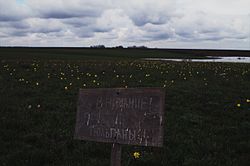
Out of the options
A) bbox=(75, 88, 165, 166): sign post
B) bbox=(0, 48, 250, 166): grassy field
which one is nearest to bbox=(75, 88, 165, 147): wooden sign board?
bbox=(75, 88, 165, 166): sign post

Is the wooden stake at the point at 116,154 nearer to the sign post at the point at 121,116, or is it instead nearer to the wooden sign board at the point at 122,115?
the sign post at the point at 121,116

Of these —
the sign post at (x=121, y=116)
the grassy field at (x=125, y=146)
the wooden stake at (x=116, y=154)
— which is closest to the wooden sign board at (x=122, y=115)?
the sign post at (x=121, y=116)

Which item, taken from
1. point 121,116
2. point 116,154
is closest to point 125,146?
point 116,154

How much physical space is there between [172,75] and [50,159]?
1374 centimetres

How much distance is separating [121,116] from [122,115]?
0.02m

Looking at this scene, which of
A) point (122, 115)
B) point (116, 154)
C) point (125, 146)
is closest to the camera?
point (122, 115)

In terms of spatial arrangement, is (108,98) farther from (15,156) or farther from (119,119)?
(15,156)

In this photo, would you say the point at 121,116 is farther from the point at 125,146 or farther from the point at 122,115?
the point at 125,146

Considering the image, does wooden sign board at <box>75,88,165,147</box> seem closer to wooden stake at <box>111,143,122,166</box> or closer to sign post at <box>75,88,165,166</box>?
sign post at <box>75,88,165,166</box>

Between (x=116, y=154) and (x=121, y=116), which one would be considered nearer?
(x=121, y=116)

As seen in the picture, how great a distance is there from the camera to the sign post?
451 centimetres

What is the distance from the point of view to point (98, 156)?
6.90 metres

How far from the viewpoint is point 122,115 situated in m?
4.67

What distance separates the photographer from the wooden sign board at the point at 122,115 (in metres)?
4.51
